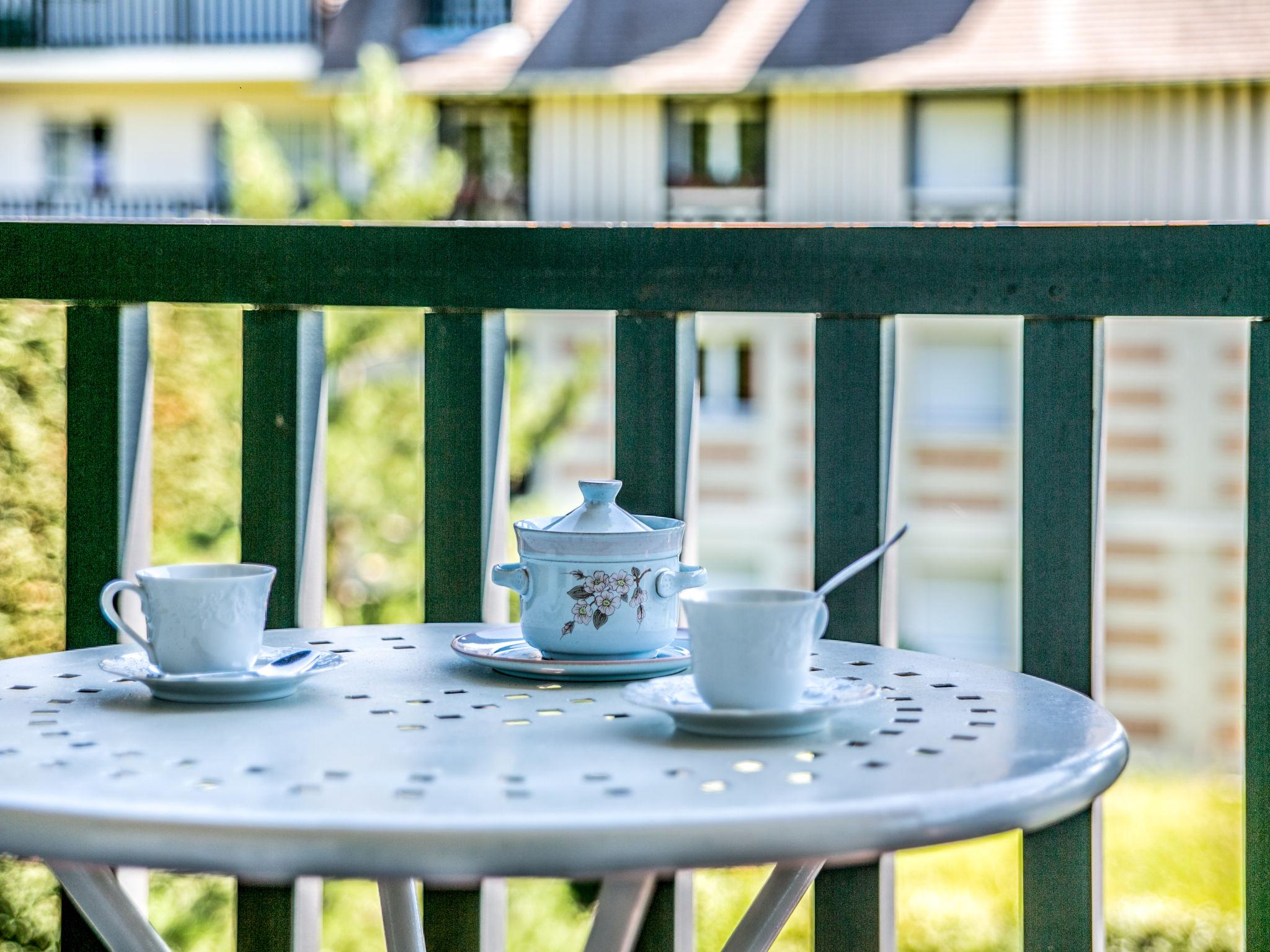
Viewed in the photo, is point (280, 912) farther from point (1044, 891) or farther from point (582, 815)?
point (582, 815)

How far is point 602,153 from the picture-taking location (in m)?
9.62

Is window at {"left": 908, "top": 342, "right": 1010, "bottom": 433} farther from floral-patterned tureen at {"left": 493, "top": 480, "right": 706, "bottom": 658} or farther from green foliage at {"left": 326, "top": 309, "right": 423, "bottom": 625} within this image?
floral-patterned tureen at {"left": 493, "top": 480, "right": 706, "bottom": 658}

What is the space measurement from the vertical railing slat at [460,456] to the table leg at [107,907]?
1.56 ft

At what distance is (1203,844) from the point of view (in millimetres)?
6590

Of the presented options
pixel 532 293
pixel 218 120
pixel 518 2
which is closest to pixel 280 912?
pixel 532 293

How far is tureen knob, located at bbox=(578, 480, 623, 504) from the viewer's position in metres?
0.87

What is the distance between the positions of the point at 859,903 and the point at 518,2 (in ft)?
31.3

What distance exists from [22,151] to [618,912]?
473 inches

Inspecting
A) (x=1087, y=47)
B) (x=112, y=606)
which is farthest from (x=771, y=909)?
(x=1087, y=47)

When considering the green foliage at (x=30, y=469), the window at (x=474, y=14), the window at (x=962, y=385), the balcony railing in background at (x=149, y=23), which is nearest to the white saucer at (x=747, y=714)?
the green foliage at (x=30, y=469)

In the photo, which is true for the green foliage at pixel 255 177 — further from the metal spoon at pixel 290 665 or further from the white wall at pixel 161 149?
the metal spoon at pixel 290 665

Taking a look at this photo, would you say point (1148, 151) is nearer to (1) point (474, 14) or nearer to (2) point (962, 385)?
(2) point (962, 385)

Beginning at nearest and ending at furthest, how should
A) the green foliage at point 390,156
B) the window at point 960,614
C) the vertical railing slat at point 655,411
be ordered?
the vertical railing slat at point 655,411 → the green foliage at point 390,156 → the window at point 960,614

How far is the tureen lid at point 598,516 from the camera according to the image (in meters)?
0.87
